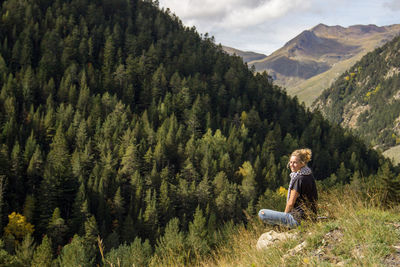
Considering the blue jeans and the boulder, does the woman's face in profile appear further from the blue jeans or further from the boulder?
the boulder

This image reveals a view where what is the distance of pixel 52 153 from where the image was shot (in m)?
95.7

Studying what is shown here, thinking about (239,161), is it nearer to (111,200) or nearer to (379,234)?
(111,200)

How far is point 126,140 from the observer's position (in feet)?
361

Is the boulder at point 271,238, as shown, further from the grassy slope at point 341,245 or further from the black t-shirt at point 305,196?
the black t-shirt at point 305,196

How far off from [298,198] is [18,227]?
81732mm

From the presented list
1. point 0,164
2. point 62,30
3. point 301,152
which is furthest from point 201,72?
point 301,152

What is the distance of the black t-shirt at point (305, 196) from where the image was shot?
10.4 metres

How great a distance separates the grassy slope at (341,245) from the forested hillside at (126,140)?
26.1 metres

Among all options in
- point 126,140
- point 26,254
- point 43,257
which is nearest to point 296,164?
point 43,257

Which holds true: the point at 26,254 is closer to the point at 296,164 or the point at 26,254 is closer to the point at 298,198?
the point at 298,198

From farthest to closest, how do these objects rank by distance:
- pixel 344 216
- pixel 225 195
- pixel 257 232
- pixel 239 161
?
pixel 239 161
pixel 225 195
pixel 257 232
pixel 344 216

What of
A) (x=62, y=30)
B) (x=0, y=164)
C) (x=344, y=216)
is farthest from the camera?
(x=62, y=30)

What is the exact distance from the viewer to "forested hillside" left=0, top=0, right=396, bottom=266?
255 ft

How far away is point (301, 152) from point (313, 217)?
2.26 metres
